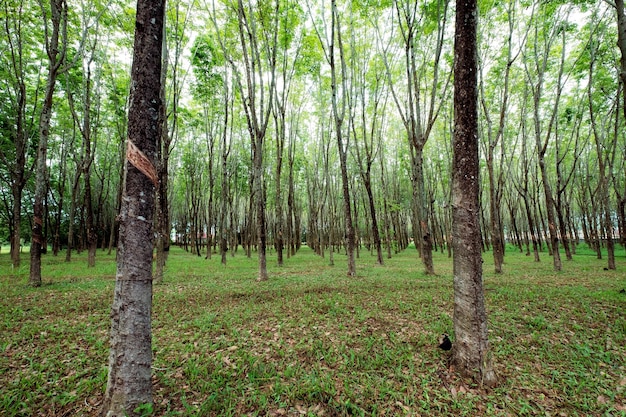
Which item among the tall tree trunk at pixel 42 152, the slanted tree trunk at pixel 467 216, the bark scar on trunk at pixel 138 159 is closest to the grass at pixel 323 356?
the slanted tree trunk at pixel 467 216

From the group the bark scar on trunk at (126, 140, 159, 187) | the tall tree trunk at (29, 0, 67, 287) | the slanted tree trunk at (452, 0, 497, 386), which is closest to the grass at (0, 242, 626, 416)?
the slanted tree trunk at (452, 0, 497, 386)

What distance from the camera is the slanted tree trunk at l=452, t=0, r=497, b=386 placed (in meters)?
3.06

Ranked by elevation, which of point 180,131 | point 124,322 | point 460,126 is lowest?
point 124,322

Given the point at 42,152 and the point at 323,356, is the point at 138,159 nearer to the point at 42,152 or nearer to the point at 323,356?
the point at 323,356

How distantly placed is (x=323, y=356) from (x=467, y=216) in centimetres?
264

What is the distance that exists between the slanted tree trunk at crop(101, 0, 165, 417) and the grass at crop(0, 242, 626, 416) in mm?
477

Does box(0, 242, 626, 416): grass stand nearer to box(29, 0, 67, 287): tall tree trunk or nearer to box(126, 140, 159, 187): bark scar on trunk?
box(29, 0, 67, 287): tall tree trunk

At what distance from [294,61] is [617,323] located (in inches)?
536

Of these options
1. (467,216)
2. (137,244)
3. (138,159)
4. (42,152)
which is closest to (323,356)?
(467,216)

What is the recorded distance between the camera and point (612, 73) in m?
11.5

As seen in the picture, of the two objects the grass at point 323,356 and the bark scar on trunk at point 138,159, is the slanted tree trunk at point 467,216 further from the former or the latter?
the bark scar on trunk at point 138,159

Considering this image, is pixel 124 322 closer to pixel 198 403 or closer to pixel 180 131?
pixel 198 403

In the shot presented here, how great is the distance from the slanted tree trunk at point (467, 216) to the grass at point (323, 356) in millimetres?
405

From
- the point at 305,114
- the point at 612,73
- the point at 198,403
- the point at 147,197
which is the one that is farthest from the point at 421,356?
the point at 305,114
